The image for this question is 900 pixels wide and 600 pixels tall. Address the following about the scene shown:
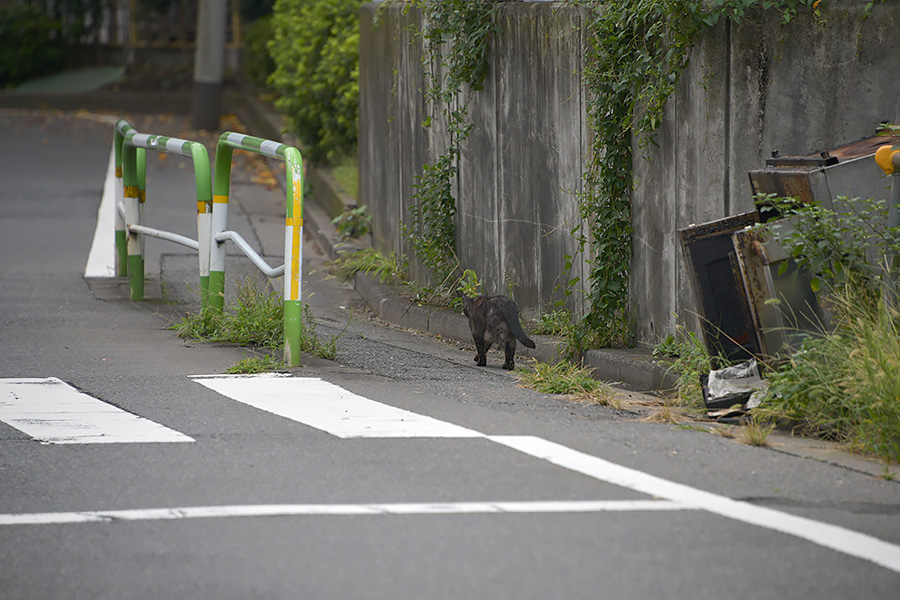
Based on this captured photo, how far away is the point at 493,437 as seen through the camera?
495 centimetres

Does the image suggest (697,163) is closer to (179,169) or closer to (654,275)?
(654,275)

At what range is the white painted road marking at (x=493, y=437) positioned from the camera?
12.3 ft

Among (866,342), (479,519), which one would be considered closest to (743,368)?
(866,342)

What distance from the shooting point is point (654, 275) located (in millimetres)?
6816

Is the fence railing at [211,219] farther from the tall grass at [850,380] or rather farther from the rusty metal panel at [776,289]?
the tall grass at [850,380]

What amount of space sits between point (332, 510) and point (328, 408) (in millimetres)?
1560

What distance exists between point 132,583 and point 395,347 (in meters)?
4.73

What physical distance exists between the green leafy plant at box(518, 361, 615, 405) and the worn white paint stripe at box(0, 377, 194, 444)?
211 centimetres

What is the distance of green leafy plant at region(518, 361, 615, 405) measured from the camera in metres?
6.02

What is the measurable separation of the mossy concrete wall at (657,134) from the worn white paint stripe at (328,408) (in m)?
1.91

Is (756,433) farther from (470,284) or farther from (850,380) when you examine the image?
(470,284)

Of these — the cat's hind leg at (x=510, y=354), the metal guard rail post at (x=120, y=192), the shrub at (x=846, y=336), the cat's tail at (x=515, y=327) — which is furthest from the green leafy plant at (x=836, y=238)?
the metal guard rail post at (x=120, y=192)

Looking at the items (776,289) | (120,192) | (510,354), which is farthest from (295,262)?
(120,192)

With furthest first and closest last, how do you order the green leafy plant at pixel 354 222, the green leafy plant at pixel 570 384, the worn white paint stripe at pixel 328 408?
1. the green leafy plant at pixel 354 222
2. the green leafy plant at pixel 570 384
3. the worn white paint stripe at pixel 328 408
